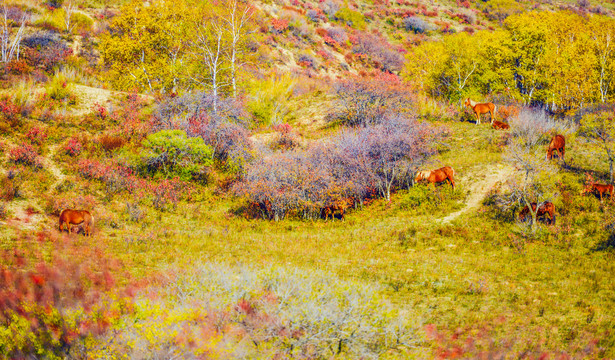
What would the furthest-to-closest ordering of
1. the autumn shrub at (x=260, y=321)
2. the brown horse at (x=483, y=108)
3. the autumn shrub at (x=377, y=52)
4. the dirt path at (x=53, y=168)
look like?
the autumn shrub at (x=377, y=52) → the brown horse at (x=483, y=108) → the dirt path at (x=53, y=168) → the autumn shrub at (x=260, y=321)

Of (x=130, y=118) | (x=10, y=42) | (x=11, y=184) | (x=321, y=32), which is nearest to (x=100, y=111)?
(x=130, y=118)

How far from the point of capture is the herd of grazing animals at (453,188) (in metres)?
11.4

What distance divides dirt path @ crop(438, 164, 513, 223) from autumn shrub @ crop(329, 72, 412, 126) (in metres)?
9.06

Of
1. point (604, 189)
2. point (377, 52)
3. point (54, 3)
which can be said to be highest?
point (54, 3)

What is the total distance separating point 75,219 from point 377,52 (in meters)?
52.9

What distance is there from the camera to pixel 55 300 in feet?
21.2

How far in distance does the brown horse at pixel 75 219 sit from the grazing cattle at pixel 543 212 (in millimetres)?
13884

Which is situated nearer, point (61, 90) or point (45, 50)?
point (61, 90)

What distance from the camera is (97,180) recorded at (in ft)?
53.2

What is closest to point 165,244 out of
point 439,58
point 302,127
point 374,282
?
point 374,282

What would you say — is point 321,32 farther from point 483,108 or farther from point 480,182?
point 480,182

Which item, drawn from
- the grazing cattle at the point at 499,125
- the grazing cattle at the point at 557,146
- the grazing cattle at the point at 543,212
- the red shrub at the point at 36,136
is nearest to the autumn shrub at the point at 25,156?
the red shrub at the point at 36,136

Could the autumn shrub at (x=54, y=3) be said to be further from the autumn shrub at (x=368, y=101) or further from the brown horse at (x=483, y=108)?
the brown horse at (x=483, y=108)

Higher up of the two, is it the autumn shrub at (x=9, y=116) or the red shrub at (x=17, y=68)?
the red shrub at (x=17, y=68)
